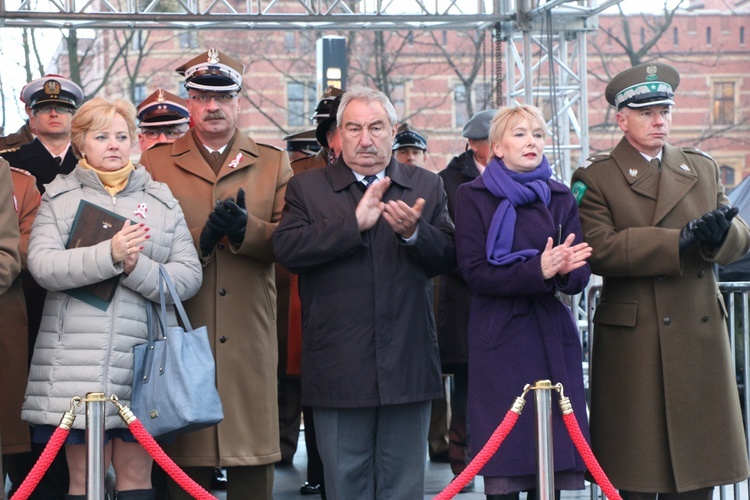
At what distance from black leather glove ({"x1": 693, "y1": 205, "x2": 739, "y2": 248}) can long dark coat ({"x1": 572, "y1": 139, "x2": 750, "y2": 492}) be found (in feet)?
0.39

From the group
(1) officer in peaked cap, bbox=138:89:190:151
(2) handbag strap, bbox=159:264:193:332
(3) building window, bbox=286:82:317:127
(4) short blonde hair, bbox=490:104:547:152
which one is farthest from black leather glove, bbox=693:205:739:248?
(3) building window, bbox=286:82:317:127

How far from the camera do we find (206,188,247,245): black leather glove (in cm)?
476

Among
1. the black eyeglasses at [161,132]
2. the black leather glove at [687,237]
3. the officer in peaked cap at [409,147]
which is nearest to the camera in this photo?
the black leather glove at [687,237]

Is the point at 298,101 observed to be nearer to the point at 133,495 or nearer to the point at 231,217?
the point at 231,217

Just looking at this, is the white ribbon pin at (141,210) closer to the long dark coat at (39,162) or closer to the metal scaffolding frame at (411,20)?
the long dark coat at (39,162)

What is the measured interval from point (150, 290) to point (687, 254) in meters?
2.37

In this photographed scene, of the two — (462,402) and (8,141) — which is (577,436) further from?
(8,141)

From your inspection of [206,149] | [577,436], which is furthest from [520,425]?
[206,149]

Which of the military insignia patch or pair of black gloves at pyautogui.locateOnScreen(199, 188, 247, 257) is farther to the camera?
the military insignia patch

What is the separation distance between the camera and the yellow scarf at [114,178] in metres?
4.82

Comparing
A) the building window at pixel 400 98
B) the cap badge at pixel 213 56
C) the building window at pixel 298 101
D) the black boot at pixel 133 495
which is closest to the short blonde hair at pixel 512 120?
the cap badge at pixel 213 56

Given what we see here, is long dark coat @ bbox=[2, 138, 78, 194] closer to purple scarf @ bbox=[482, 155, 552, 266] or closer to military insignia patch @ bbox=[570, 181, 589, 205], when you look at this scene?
purple scarf @ bbox=[482, 155, 552, 266]

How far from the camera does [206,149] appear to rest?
5.32 meters

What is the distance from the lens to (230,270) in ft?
16.8
